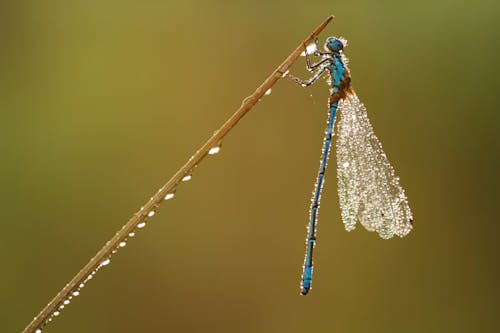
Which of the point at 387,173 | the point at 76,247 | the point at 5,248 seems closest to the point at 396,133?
the point at 387,173

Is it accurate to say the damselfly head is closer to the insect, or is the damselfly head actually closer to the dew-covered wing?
the insect

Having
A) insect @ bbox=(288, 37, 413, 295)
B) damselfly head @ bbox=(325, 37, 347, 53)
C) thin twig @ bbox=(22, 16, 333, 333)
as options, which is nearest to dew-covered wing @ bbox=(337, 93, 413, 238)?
insect @ bbox=(288, 37, 413, 295)

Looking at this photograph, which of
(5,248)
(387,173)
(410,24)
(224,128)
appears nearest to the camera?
(224,128)

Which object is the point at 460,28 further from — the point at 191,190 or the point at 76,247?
the point at 76,247

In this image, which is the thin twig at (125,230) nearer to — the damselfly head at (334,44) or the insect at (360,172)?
the damselfly head at (334,44)

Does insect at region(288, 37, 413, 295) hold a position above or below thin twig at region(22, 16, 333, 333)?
above

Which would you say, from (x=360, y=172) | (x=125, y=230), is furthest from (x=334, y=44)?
(x=125, y=230)

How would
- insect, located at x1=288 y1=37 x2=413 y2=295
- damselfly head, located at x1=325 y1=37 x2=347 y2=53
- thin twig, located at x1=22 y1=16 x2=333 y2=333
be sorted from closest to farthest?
thin twig, located at x1=22 y1=16 x2=333 y2=333 < damselfly head, located at x1=325 y1=37 x2=347 y2=53 < insect, located at x1=288 y1=37 x2=413 y2=295

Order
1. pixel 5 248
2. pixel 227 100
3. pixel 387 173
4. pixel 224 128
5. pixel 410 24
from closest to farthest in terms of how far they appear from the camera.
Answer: pixel 224 128 → pixel 387 173 → pixel 5 248 → pixel 227 100 → pixel 410 24

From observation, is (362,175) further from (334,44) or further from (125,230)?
(125,230)
